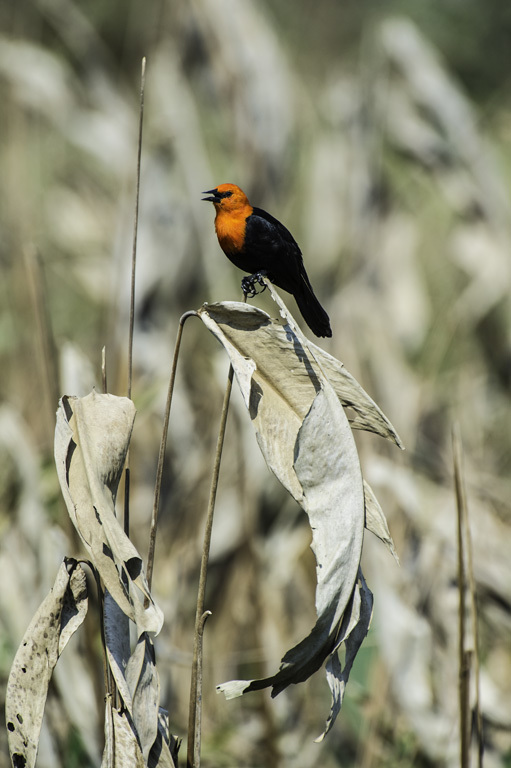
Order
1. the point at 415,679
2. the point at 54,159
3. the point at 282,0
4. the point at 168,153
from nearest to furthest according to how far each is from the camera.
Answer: the point at 415,679
the point at 168,153
the point at 54,159
the point at 282,0

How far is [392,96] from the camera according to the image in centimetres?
226

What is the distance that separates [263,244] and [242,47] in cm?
146

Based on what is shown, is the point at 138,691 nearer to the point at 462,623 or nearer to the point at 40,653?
the point at 40,653

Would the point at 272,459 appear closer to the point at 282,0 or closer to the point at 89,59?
the point at 89,59

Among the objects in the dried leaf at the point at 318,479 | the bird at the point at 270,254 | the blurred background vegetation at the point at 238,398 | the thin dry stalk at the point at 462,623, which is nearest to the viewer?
the dried leaf at the point at 318,479

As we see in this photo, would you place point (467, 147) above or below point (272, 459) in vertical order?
above

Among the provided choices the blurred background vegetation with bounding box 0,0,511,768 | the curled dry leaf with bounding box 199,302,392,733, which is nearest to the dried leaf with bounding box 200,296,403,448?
the curled dry leaf with bounding box 199,302,392,733

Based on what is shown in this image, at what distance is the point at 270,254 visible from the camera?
0.78 m

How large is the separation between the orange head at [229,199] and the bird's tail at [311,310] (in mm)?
117

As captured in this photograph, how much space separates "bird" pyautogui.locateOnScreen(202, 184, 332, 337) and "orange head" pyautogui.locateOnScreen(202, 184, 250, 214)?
0.01m

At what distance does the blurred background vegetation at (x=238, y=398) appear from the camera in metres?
1.54

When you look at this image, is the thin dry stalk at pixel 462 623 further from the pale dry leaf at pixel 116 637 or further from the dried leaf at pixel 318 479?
the pale dry leaf at pixel 116 637

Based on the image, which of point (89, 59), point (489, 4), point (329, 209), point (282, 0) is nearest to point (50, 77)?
point (89, 59)

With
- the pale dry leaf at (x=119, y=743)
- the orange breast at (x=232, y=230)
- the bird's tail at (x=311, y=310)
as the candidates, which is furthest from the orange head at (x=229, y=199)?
the pale dry leaf at (x=119, y=743)
